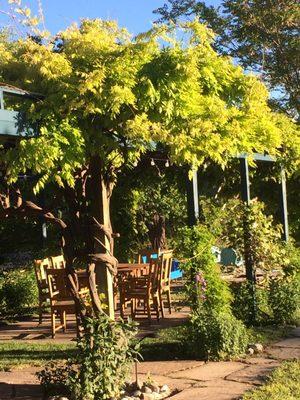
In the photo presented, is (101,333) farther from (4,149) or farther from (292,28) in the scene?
(292,28)

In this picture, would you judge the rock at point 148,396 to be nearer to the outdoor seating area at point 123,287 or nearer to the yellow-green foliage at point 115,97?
the yellow-green foliage at point 115,97

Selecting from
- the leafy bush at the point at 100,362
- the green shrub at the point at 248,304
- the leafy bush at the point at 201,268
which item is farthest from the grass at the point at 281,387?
the green shrub at the point at 248,304

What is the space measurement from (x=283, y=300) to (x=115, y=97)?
4401 millimetres

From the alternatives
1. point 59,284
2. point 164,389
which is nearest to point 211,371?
point 164,389

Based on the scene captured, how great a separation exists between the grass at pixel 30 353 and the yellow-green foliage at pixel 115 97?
2.29m

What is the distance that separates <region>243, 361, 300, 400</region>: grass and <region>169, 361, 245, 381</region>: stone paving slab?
1.48 ft

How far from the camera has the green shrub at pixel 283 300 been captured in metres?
7.64

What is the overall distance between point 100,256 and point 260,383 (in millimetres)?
1731

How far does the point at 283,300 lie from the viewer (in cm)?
765

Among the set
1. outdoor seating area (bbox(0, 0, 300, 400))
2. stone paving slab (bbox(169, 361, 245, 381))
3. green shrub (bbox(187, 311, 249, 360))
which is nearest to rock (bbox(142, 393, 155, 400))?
outdoor seating area (bbox(0, 0, 300, 400))

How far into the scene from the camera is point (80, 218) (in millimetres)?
4973

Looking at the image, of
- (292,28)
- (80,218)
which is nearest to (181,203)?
(292,28)

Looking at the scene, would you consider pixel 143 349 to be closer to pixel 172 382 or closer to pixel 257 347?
pixel 257 347

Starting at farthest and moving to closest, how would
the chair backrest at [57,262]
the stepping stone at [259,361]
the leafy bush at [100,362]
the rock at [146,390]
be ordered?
the chair backrest at [57,262]
the stepping stone at [259,361]
the rock at [146,390]
the leafy bush at [100,362]
